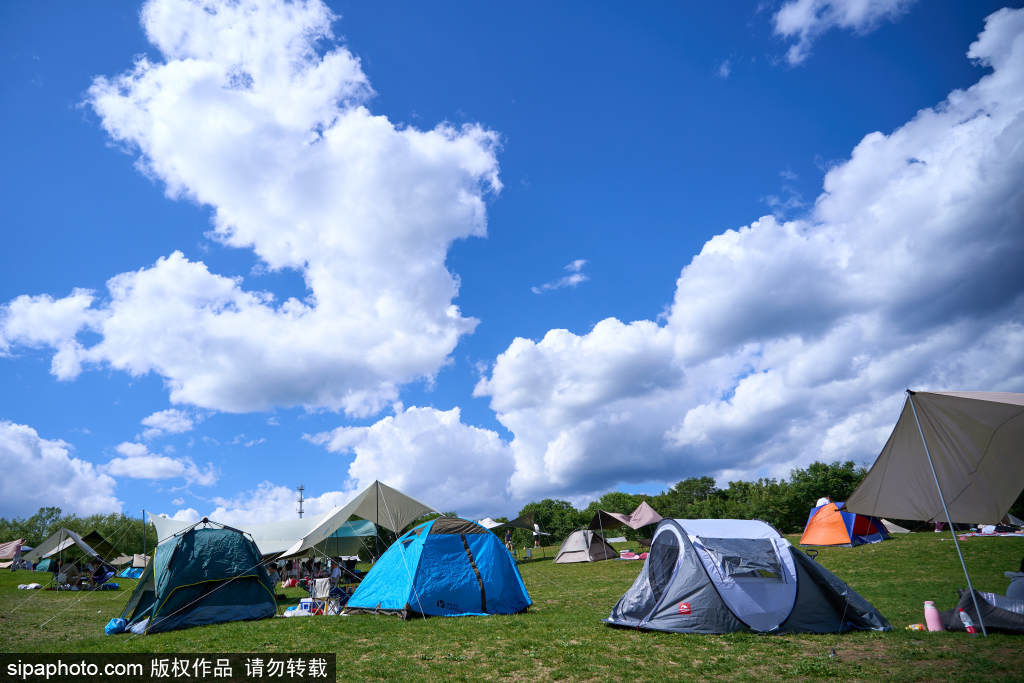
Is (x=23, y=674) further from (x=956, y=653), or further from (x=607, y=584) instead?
(x=607, y=584)

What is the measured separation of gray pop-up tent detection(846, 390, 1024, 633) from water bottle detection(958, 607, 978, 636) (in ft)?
0.69

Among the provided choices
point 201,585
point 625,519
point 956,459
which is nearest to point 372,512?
point 201,585

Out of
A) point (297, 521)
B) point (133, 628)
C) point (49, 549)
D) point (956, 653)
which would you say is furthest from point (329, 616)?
point (49, 549)

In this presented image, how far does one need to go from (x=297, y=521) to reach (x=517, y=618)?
98.6 ft

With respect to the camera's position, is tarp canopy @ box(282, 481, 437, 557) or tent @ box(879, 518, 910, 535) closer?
tarp canopy @ box(282, 481, 437, 557)

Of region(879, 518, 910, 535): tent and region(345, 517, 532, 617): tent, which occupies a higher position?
region(345, 517, 532, 617): tent

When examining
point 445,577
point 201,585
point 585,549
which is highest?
point 201,585

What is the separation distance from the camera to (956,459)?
32.4 feet

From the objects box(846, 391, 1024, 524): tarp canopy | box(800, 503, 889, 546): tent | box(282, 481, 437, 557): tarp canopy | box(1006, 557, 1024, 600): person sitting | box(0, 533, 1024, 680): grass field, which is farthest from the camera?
box(800, 503, 889, 546): tent

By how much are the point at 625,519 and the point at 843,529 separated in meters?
13.3

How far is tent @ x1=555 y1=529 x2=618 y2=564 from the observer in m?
32.1

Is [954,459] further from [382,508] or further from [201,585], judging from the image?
[382,508]

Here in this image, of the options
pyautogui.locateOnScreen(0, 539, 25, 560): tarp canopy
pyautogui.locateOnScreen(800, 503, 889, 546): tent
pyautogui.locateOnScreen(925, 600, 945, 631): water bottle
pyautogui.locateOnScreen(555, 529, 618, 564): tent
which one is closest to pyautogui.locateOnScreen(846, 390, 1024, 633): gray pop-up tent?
pyautogui.locateOnScreen(925, 600, 945, 631): water bottle

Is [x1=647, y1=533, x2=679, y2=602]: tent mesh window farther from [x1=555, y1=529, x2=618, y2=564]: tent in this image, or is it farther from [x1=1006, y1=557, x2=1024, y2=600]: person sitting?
[x1=555, y1=529, x2=618, y2=564]: tent
